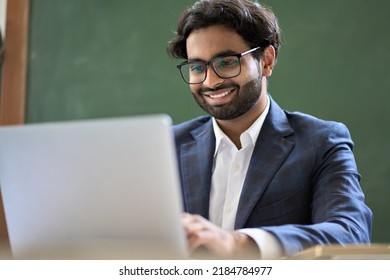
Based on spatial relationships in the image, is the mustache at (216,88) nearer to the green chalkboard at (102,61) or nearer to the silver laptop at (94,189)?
the green chalkboard at (102,61)

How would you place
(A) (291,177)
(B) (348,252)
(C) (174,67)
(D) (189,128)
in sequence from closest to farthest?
1. (B) (348,252)
2. (A) (291,177)
3. (D) (189,128)
4. (C) (174,67)

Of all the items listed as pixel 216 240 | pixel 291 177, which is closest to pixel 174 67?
pixel 291 177

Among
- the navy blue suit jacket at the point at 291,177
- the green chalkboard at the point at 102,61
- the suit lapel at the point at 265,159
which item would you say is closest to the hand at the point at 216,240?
the navy blue suit jacket at the point at 291,177

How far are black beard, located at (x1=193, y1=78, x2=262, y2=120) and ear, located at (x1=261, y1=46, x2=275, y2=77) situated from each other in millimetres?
111

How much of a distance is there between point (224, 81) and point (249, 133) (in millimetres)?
171

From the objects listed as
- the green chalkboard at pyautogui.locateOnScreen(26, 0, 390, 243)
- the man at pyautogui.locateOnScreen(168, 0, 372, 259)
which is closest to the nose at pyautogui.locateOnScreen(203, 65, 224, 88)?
the man at pyautogui.locateOnScreen(168, 0, 372, 259)

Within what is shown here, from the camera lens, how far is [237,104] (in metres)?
1.69

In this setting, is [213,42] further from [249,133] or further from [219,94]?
[249,133]

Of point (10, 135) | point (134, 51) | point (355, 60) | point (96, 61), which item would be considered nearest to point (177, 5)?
point (134, 51)

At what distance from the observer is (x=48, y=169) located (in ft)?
3.03

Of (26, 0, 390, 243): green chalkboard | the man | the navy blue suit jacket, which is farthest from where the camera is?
(26, 0, 390, 243): green chalkboard

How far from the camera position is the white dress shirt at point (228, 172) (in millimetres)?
1573

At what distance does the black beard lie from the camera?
1681 mm

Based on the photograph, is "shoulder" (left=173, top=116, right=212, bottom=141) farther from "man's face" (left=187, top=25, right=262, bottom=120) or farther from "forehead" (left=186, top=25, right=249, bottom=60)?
"forehead" (left=186, top=25, right=249, bottom=60)
